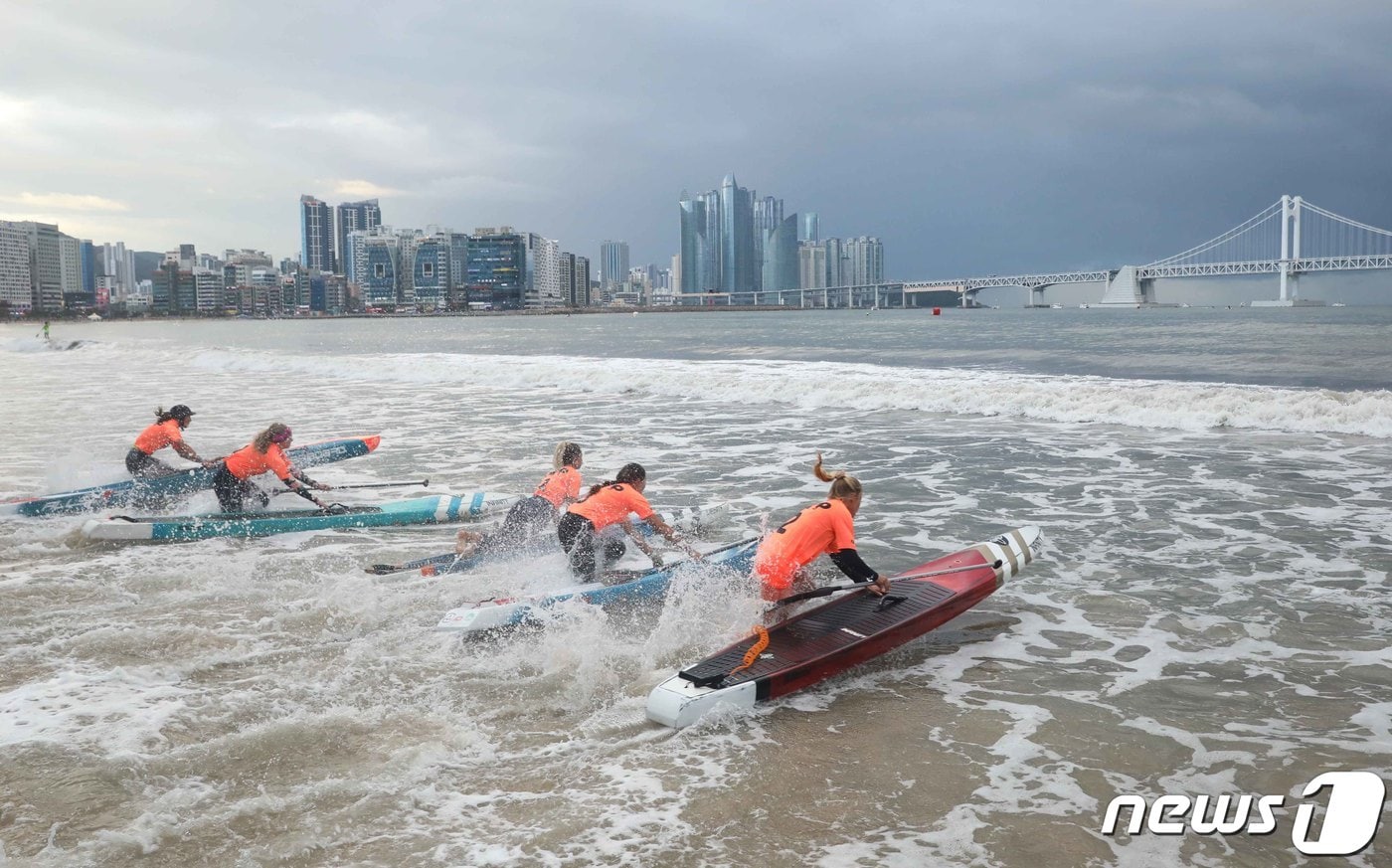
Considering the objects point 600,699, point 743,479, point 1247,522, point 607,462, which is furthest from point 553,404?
point 600,699

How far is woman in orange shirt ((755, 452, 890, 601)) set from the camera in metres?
6.45

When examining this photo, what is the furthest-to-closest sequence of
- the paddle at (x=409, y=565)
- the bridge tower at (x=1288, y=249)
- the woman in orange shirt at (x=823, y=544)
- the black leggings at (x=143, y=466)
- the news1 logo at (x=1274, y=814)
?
1. the bridge tower at (x=1288, y=249)
2. the black leggings at (x=143, y=466)
3. the paddle at (x=409, y=565)
4. the woman in orange shirt at (x=823, y=544)
5. the news1 logo at (x=1274, y=814)

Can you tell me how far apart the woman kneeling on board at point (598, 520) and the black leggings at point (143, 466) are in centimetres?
654

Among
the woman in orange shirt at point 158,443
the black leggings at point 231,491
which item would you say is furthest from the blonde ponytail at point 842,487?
the woman in orange shirt at point 158,443

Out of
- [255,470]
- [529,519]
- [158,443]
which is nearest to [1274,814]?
[529,519]

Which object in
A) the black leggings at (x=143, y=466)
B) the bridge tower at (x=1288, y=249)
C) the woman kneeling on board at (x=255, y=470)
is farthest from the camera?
the bridge tower at (x=1288, y=249)

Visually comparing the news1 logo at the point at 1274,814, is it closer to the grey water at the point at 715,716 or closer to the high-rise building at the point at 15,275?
the grey water at the point at 715,716

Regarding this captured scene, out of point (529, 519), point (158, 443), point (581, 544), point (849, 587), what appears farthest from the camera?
point (158, 443)

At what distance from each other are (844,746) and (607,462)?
31.8ft

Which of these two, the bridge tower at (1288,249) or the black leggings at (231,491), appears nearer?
the black leggings at (231,491)

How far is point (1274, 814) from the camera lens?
4375 millimetres

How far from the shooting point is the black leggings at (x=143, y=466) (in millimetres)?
11461

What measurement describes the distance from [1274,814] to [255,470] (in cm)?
973

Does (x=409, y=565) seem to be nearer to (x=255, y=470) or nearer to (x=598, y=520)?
(x=598, y=520)
